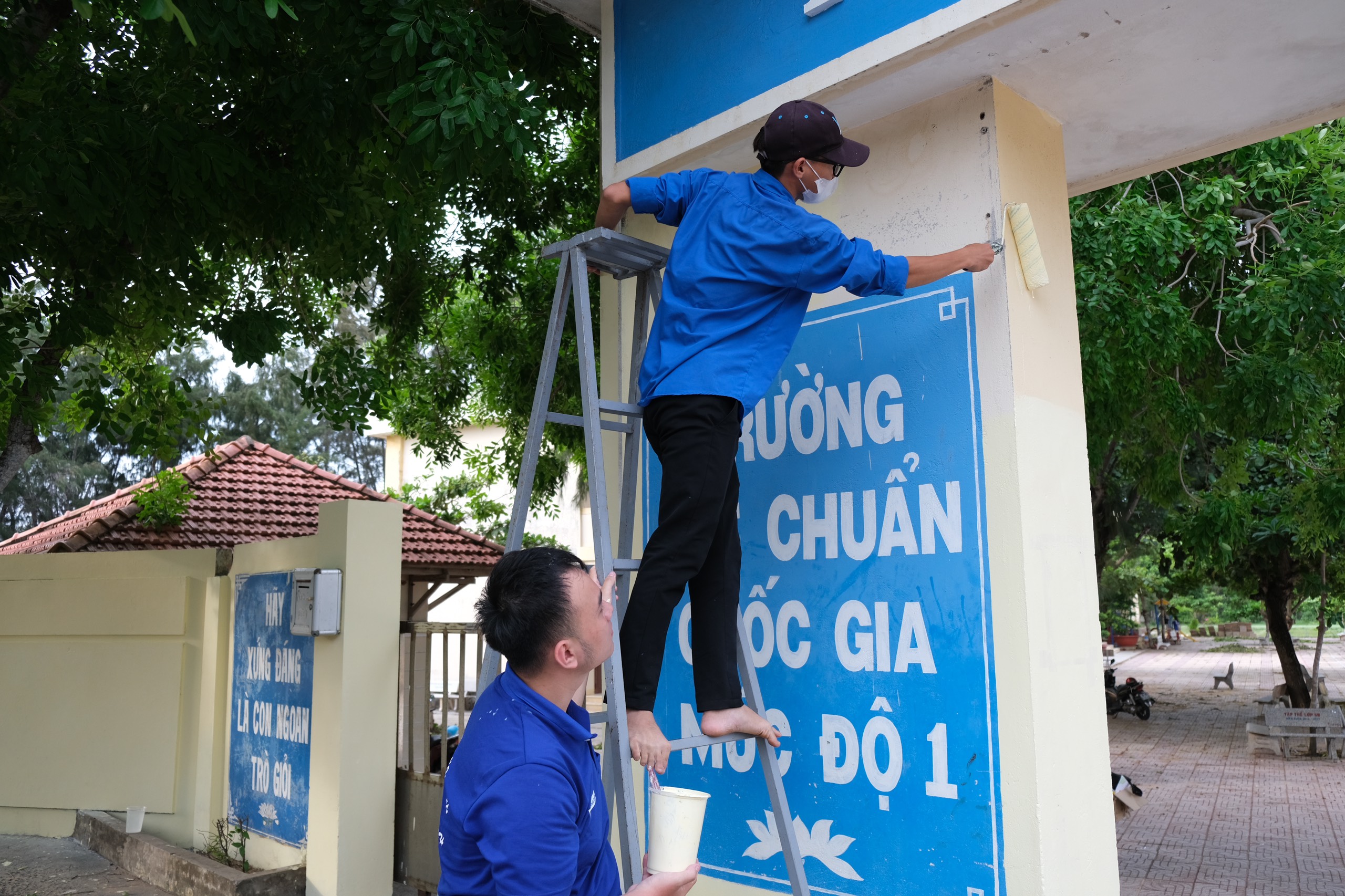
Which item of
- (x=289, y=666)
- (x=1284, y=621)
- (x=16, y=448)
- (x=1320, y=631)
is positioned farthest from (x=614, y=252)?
(x=1320, y=631)

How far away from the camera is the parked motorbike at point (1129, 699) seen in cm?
2173

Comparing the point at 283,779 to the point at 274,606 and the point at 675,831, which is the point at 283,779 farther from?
the point at 675,831

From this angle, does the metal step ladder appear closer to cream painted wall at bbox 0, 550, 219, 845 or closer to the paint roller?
the paint roller

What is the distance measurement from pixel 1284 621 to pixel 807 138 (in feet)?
66.6

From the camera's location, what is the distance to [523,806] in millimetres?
1658

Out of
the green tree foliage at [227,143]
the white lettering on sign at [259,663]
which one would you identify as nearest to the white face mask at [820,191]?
the green tree foliage at [227,143]

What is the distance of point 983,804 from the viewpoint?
3041 millimetres

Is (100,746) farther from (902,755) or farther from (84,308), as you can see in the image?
(902,755)

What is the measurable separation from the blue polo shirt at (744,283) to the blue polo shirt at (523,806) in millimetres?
1176

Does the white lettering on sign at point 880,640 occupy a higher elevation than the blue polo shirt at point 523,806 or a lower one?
higher

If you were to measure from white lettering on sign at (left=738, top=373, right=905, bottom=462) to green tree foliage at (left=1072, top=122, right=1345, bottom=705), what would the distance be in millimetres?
5087

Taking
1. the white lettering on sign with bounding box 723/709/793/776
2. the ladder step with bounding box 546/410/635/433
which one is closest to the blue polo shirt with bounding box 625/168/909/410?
the ladder step with bounding box 546/410/635/433

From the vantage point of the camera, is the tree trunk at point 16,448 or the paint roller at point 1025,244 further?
the tree trunk at point 16,448

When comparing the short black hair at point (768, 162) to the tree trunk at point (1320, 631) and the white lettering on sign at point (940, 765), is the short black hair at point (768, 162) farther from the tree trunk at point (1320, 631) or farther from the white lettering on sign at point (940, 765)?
the tree trunk at point (1320, 631)
